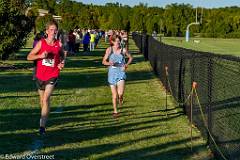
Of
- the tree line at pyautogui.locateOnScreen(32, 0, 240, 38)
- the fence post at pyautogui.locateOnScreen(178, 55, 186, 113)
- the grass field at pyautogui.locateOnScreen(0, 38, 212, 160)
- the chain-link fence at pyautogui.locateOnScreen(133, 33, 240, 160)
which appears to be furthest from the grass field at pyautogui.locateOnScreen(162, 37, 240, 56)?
the tree line at pyautogui.locateOnScreen(32, 0, 240, 38)

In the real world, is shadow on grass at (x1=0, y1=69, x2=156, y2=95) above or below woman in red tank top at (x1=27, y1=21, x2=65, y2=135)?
below

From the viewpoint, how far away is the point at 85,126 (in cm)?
1192

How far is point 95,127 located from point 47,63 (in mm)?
1718

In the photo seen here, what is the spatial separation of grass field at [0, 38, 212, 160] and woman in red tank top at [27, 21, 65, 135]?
0.59 meters

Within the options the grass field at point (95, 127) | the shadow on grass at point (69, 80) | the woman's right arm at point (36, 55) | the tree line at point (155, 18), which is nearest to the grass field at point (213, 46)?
the shadow on grass at point (69, 80)

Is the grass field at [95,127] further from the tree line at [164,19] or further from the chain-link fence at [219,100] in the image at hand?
the tree line at [164,19]

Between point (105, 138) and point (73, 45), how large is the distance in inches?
1354

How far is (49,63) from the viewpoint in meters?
10.8

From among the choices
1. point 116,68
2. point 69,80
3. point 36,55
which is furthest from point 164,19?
point 36,55

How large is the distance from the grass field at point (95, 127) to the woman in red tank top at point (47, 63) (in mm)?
Result: 590

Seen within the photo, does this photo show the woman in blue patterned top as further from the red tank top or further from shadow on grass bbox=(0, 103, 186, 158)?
the red tank top

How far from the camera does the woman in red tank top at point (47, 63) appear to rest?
10.8 meters

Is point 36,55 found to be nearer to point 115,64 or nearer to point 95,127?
point 95,127

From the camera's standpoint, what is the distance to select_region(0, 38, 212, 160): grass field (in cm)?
969
